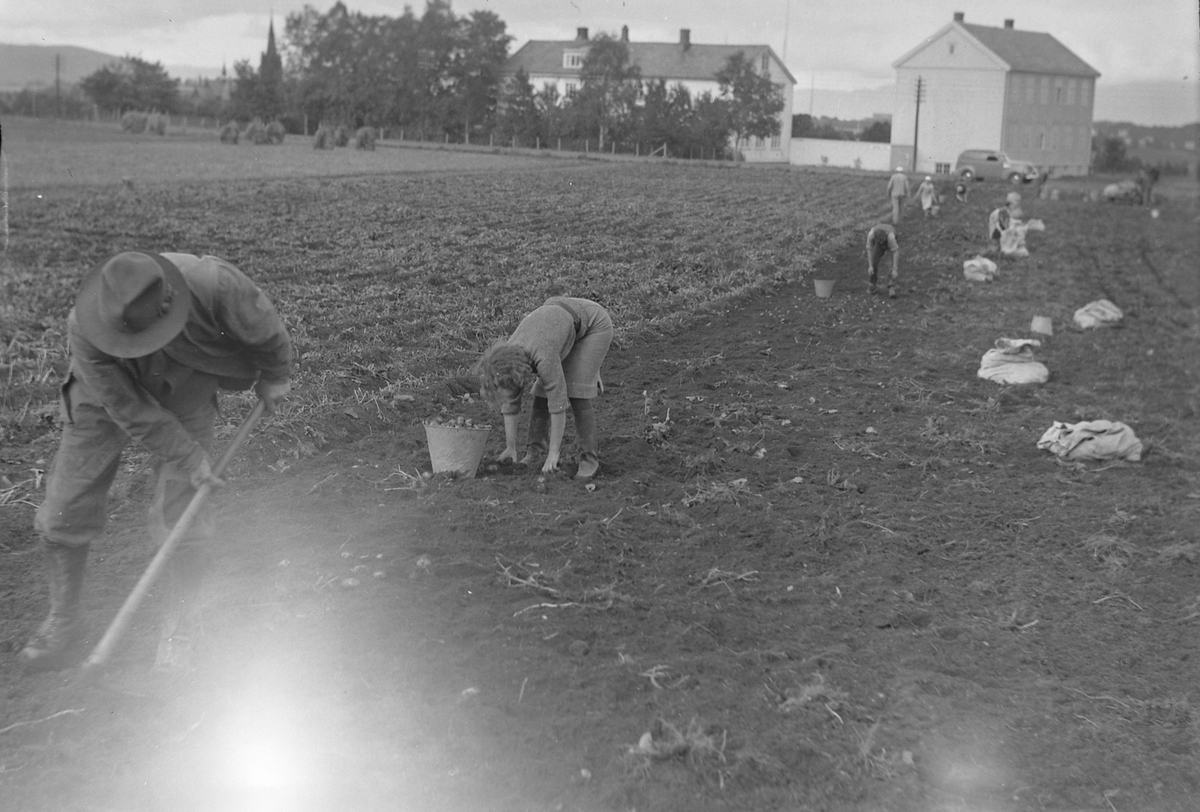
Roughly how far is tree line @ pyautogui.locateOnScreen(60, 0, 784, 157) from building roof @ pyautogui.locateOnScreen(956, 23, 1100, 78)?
62.8ft

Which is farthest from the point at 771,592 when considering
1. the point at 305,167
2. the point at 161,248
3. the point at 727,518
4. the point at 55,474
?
the point at 305,167

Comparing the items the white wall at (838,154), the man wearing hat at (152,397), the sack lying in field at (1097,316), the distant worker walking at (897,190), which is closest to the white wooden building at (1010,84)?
the distant worker walking at (897,190)

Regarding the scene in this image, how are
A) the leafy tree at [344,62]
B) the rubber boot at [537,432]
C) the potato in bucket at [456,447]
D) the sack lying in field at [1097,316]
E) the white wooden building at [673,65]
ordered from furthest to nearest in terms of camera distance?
the white wooden building at [673,65] → the leafy tree at [344,62] → the sack lying in field at [1097,316] → the rubber boot at [537,432] → the potato in bucket at [456,447]

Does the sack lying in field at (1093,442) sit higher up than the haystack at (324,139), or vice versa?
the haystack at (324,139)

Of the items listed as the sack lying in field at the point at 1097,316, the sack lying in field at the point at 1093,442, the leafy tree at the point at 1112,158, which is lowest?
the sack lying in field at the point at 1093,442

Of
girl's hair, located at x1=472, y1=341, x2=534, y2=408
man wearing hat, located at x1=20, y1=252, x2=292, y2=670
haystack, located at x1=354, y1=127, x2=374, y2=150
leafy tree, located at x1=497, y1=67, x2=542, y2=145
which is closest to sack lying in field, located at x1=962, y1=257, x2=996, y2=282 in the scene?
girl's hair, located at x1=472, y1=341, x2=534, y2=408

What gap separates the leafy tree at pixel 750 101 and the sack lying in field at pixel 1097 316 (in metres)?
37.5

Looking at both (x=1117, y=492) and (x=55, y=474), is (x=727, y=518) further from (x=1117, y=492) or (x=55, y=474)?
(x=55, y=474)

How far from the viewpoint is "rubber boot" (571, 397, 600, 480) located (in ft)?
22.0

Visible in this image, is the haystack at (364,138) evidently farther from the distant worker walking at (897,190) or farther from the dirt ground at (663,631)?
the dirt ground at (663,631)

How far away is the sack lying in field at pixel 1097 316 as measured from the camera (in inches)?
544

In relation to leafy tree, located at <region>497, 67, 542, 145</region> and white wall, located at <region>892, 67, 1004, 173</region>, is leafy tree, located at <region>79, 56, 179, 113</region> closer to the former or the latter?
leafy tree, located at <region>497, 67, 542, 145</region>

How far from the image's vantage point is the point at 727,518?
20.6ft

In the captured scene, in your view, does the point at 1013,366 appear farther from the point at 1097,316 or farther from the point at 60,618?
the point at 60,618
